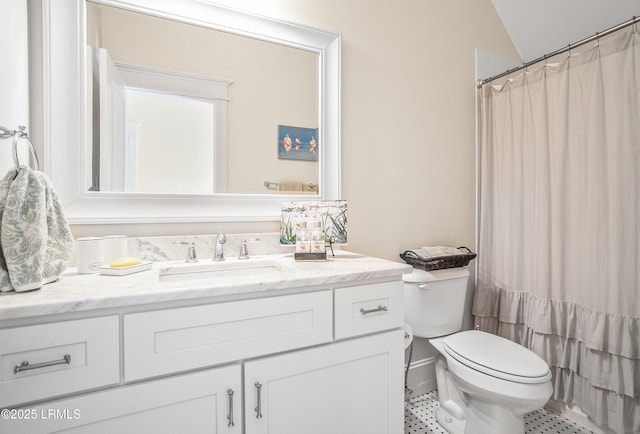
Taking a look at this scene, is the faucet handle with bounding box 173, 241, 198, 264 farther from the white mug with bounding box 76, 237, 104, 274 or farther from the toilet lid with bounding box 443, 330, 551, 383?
the toilet lid with bounding box 443, 330, 551, 383

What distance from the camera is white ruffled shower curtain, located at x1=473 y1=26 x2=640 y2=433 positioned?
1.44 m

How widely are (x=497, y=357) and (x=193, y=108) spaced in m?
1.73

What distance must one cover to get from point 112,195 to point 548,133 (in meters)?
2.16

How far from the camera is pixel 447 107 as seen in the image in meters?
2.05

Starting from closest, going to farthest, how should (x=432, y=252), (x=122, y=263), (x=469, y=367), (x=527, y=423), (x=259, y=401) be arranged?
(x=259, y=401) → (x=122, y=263) → (x=469, y=367) → (x=527, y=423) → (x=432, y=252)

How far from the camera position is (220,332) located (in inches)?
36.0

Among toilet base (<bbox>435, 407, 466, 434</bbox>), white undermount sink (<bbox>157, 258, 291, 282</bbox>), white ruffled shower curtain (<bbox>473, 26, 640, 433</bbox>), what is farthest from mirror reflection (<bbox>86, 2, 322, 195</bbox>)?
toilet base (<bbox>435, 407, 466, 434</bbox>)

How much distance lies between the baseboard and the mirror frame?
4.18ft

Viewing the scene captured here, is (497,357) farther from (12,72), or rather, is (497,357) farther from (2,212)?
(12,72)

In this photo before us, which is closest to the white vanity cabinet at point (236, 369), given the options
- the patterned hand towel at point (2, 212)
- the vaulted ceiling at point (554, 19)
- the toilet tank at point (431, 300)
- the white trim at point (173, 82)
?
the patterned hand towel at point (2, 212)

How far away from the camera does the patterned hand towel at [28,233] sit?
819 millimetres

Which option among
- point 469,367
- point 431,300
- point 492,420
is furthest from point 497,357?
point 431,300

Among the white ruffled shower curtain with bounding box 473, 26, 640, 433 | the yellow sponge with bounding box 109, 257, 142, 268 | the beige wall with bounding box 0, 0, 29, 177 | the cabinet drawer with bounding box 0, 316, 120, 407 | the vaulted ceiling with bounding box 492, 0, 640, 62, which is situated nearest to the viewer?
the cabinet drawer with bounding box 0, 316, 120, 407

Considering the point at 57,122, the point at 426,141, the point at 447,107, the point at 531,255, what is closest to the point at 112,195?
the point at 57,122
